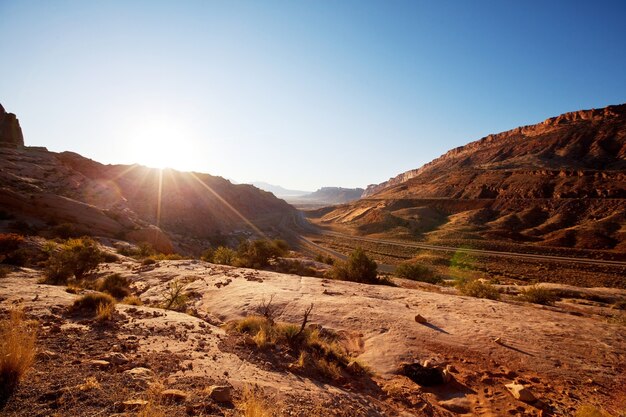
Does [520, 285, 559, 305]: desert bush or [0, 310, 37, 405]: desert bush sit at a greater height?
[0, 310, 37, 405]: desert bush

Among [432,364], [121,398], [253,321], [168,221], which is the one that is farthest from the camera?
[168,221]

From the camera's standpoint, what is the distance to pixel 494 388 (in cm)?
568

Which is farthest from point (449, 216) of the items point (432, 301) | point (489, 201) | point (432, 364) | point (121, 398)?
point (121, 398)

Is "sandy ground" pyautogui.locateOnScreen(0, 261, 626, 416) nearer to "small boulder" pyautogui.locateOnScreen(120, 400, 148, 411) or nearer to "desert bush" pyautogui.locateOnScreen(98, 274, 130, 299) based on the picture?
"small boulder" pyautogui.locateOnScreen(120, 400, 148, 411)

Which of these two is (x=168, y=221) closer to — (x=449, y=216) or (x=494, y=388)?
(x=494, y=388)

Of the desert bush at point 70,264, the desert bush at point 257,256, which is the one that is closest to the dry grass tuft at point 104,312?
the desert bush at point 70,264

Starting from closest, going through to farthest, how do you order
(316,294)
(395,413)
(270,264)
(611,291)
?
(395,413), (316,294), (611,291), (270,264)

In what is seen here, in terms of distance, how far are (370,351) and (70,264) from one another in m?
12.2

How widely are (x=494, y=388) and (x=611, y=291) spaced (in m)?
19.2

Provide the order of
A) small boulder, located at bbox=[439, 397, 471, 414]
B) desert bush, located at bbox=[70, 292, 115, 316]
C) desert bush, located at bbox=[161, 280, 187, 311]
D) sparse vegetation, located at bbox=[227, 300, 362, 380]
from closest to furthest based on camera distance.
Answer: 1. small boulder, located at bbox=[439, 397, 471, 414]
2. sparse vegetation, located at bbox=[227, 300, 362, 380]
3. desert bush, located at bbox=[70, 292, 115, 316]
4. desert bush, located at bbox=[161, 280, 187, 311]

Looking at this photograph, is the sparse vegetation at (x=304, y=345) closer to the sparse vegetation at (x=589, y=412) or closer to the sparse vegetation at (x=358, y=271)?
the sparse vegetation at (x=589, y=412)

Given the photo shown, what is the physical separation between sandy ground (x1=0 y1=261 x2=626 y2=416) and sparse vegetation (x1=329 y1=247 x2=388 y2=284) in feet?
20.2

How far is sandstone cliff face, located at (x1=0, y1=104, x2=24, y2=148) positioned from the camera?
4206 cm

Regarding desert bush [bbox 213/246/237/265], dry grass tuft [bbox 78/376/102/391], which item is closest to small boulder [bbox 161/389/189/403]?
dry grass tuft [bbox 78/376/102/391]
